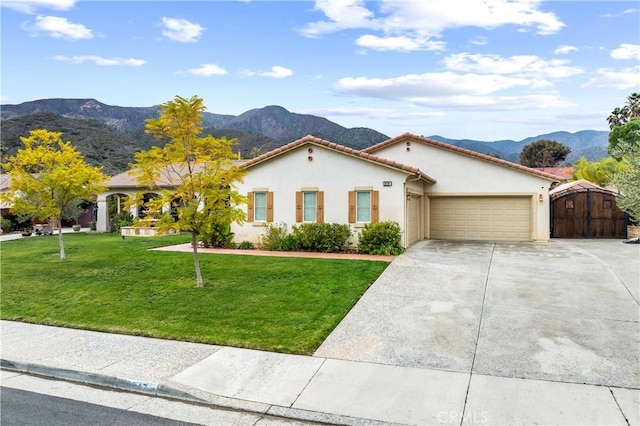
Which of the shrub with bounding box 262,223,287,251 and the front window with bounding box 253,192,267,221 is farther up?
the front window with bounding box 253,192,267,221

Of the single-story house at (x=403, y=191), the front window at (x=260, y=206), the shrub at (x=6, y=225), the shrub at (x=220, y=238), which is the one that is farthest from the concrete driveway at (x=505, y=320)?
the shrub at (x=6, y=225)

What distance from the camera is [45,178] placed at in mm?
14203

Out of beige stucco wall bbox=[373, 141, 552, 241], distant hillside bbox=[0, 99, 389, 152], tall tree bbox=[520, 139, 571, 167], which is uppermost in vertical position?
distant hillside bbox=[0, 99, 389, 152]

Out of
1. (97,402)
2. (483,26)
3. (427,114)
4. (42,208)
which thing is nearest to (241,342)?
(97,402)

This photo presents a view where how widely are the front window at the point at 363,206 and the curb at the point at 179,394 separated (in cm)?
1146

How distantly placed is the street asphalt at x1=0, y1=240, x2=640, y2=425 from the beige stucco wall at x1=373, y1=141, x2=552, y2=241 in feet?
30.7

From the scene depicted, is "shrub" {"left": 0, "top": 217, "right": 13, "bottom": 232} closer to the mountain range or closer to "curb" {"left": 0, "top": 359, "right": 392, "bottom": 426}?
the mountain range

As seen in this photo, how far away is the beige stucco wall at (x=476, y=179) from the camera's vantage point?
18328 mm

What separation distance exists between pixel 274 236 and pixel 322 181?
292 cm

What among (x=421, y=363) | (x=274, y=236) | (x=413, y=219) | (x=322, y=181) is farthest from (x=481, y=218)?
(x=421, y=363)

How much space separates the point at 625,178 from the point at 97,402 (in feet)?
25.6

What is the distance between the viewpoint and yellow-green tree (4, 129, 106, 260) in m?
14.3

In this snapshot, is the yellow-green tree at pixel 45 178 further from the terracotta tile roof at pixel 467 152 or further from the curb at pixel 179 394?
the terracotta tile roof at pixel 467 152

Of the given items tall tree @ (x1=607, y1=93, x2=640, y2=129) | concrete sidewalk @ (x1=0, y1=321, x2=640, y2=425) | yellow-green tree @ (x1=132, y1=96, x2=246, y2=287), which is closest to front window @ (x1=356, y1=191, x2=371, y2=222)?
yellow-green tree @ (x1=132, y1=96, x2=246, y2=287)
